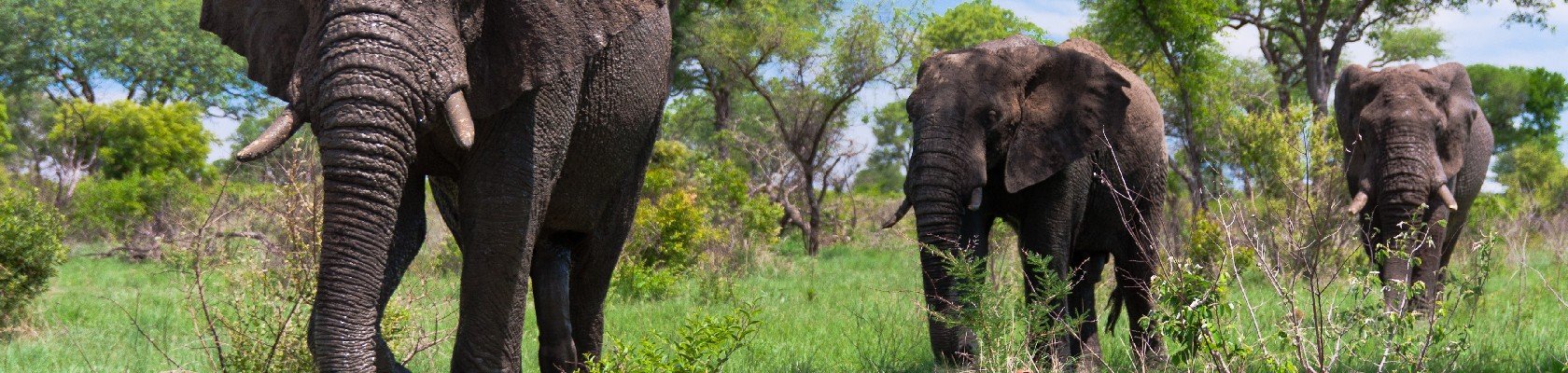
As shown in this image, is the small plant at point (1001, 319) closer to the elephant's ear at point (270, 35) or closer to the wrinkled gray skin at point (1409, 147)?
the elephant's ear at point (270, 35)

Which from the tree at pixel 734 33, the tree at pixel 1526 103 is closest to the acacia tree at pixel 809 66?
the tree at pixel 734 33

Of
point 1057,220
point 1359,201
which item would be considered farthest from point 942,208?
point 1359,201

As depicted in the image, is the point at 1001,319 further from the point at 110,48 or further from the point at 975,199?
the point at 110,48

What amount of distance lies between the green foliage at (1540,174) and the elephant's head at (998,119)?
21271 millimetres

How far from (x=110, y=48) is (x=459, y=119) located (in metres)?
37.0

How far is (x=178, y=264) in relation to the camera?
213 inches

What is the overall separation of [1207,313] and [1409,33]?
37.3 metres

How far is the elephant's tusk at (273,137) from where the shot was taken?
10.1 feet

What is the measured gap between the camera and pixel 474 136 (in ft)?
12.4

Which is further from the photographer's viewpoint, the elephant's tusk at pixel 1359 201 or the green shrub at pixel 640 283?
the green shrub at pixel 640 283

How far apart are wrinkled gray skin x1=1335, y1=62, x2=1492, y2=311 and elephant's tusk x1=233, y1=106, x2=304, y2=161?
6.46 meters

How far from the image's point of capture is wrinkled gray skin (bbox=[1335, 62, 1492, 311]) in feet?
27.2

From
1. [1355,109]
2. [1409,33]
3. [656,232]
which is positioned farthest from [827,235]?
[1409,33]

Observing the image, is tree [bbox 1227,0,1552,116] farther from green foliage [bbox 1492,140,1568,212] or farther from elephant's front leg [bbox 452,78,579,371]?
elephant's front leg [bbox 452,78,579,371]
